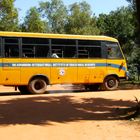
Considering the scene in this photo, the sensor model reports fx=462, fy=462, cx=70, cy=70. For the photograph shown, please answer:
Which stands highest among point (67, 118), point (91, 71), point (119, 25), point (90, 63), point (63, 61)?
point (119, 25)

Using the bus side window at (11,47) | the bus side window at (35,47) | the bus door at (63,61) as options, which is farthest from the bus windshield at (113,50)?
the bus side window at (11,47)

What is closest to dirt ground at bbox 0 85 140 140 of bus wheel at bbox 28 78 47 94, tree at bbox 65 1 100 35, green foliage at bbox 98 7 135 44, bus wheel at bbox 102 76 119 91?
bus wheel at bbox 28 78 47 94

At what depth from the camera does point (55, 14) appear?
62000 millimetres

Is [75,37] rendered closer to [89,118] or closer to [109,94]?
[109,94]

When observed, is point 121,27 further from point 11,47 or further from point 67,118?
point 67,118

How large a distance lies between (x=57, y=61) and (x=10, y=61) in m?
2.45

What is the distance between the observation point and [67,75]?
22.5 meters

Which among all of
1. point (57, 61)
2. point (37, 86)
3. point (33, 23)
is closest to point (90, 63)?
point (57, 61)

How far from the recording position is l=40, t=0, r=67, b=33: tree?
61.0 m

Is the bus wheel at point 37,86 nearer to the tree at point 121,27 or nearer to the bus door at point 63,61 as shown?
the bus door at point 63,61

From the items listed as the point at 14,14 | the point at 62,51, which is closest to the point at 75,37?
the point at 62,51

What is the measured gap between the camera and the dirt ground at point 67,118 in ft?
37.9

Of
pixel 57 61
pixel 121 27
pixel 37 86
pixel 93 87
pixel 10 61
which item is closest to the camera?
pixel 10 61

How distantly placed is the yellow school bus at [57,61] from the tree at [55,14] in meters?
36.8
